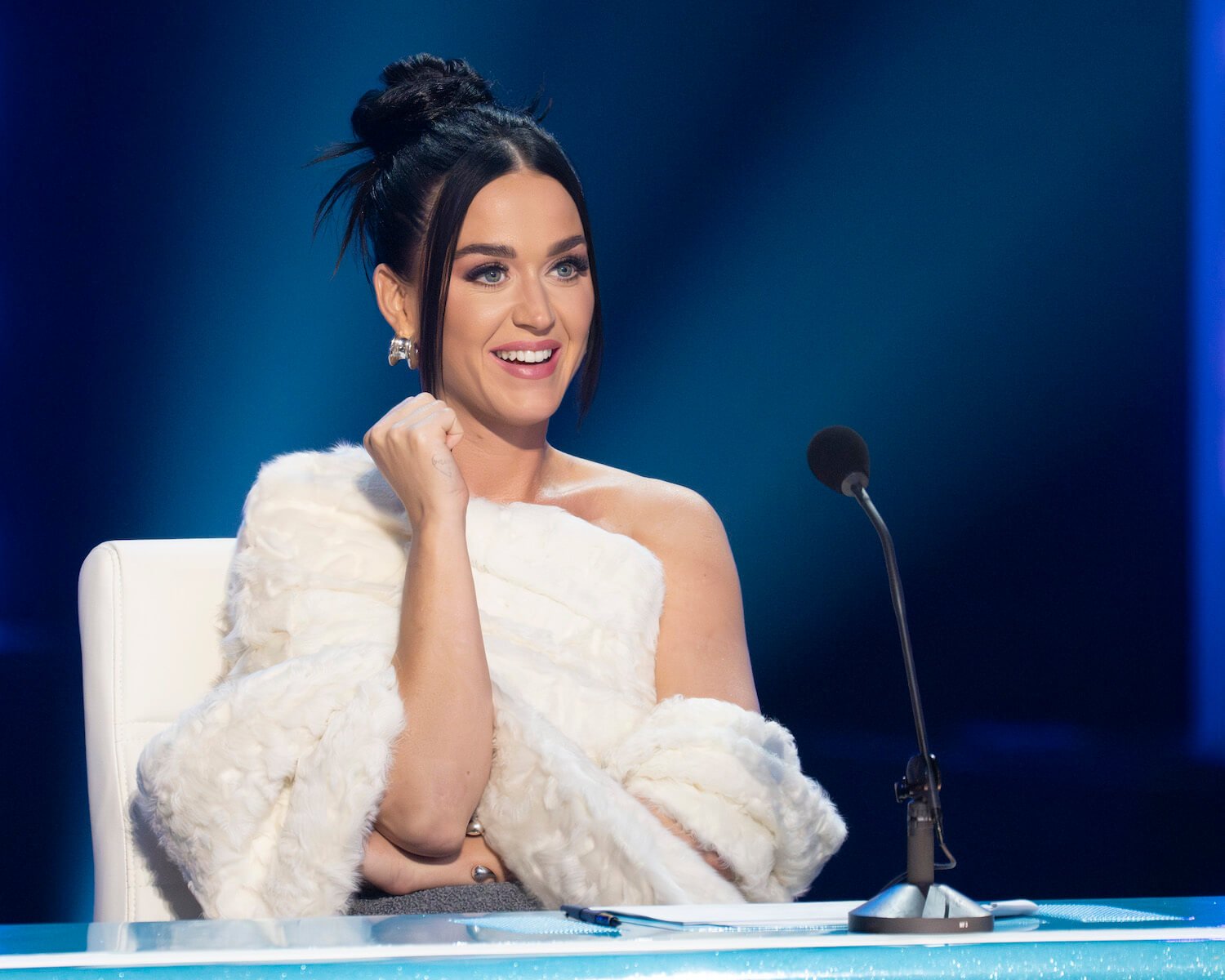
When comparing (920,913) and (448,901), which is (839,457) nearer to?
(920,913)

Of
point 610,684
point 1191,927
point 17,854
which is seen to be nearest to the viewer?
point 1191,927

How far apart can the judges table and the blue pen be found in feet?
0.06

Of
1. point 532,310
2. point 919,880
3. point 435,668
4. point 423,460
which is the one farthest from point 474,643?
point 919,880

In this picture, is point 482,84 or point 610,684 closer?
point 610,684

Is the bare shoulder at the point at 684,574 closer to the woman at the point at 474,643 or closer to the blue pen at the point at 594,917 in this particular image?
the woman at the point at 474,643

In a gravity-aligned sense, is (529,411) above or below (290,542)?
above

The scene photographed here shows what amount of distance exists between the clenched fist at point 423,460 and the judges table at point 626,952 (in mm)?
774

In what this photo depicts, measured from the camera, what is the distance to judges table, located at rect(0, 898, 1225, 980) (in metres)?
0.73

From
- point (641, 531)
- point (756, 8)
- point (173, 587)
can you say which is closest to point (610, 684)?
point (641, 531)

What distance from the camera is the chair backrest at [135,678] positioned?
1649 millimetres

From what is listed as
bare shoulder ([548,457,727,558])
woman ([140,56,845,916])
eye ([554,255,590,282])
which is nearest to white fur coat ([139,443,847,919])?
woman ([140,56,845,916])

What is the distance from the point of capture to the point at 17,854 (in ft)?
9.04

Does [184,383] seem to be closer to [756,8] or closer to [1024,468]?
[756,8]

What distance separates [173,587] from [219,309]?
1.18 meters
